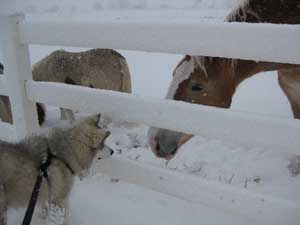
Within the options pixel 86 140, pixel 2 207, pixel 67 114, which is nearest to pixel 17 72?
pixel 86 140

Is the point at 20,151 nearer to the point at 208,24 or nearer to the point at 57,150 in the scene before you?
the point at 57,150

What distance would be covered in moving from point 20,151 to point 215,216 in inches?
61.0

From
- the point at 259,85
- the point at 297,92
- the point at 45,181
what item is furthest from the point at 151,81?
the point at 45,181

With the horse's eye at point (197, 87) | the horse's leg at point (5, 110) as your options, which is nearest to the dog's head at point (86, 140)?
the horse's eye at point (197, 87)

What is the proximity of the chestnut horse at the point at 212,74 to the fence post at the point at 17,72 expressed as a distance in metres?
1.27

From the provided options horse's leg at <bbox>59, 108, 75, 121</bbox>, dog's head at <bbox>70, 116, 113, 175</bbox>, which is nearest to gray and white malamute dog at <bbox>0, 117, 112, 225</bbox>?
dog's head at <bbox>70, 116, 113, 175</bbox>

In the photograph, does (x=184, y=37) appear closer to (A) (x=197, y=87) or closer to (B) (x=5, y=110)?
(A) (x=197, y=87)

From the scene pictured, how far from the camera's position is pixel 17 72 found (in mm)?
3473

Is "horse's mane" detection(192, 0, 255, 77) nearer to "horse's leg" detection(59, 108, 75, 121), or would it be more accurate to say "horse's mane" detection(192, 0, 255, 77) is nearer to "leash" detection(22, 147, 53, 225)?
"leash" detection(22, 147, 53, 225)

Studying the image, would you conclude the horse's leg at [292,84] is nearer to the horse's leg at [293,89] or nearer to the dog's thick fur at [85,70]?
the horse's leg at [293,89]

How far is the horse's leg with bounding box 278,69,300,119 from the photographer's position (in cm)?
354

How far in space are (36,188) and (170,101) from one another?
1.04 m

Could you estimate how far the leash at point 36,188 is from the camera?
2.31 meters

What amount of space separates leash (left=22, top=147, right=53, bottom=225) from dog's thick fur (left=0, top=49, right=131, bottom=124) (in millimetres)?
3062
